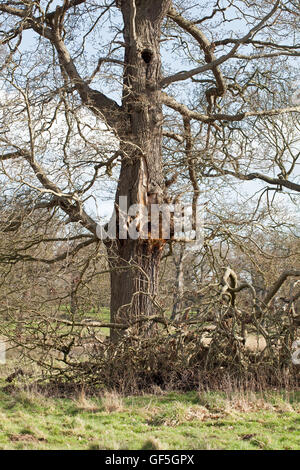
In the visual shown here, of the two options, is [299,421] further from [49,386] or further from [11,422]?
[49,386]

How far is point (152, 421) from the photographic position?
24.0 feet

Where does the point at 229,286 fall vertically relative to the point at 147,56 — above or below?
below

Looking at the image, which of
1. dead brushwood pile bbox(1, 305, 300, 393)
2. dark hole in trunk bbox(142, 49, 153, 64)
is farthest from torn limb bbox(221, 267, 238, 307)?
dark hole in trunk bbox(142, 49, 153, 64)

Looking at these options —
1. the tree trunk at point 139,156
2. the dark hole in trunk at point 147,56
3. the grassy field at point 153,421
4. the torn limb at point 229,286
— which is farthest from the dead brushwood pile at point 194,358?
the dark hole in trunk at point 147,56

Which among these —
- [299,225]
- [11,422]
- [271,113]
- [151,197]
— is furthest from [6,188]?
[299,225]

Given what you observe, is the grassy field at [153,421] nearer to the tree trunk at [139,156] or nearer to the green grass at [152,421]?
the green grass at [152,421]

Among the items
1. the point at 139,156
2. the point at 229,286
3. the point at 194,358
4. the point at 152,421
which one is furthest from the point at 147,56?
the point at 152,421

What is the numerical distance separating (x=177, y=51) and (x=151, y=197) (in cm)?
452

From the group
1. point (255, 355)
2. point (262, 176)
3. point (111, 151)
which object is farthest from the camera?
point (262, 176)

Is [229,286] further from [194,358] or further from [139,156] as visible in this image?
[139,156]

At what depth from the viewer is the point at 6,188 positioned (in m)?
10.0

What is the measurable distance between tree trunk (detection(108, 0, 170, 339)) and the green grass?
2636 mm

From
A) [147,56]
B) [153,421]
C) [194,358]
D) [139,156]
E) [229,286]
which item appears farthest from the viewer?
[147,56]

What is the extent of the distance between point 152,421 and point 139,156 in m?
5.59
